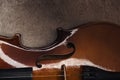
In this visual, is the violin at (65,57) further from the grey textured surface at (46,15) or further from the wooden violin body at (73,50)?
the grey textured surface at (46,15)

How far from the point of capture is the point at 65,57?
63.4 inches

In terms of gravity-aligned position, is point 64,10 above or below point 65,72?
above

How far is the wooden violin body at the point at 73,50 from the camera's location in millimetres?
1595

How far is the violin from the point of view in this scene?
1578 millimetres

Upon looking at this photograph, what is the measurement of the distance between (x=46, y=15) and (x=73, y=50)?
0.31 meters

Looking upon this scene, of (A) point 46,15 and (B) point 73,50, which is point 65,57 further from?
(A) point 46,15

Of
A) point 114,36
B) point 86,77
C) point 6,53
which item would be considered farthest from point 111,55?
point 6,53

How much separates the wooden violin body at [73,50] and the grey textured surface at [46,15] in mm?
118

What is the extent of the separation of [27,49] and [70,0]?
0.43 m

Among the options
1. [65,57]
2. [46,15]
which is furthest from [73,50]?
[46,15]

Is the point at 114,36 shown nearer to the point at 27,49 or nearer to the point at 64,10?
the point at 64,10

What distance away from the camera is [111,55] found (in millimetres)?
1724

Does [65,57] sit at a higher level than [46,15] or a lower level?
lower

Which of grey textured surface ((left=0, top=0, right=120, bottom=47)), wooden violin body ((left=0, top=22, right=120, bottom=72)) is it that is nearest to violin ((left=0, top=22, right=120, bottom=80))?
wooden violin body ((left=0, top=22, right=120, bottom=72))
